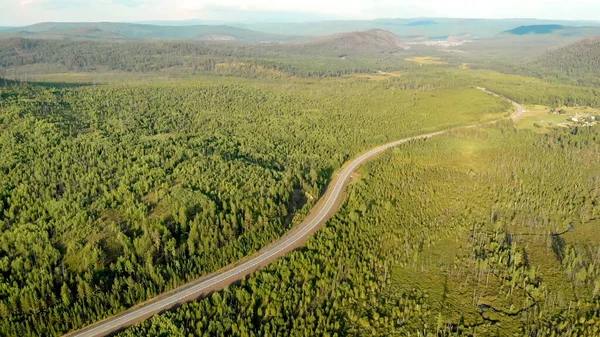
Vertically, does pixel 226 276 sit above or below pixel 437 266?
above

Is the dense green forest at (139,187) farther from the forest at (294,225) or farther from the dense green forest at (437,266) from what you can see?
the dense green forest at (437,266)

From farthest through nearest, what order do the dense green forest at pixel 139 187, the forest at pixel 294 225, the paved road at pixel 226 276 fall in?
the dense green forest at pixel 139 187, the forest at pixel 294 225, the paved road at pixel 226 276

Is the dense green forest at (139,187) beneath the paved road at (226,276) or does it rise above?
above

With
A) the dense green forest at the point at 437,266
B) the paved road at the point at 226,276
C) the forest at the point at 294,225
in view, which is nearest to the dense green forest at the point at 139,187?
the forest at the point at 294,225

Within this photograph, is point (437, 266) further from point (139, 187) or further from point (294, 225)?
point (139, 187)

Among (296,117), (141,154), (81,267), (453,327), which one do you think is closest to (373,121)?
(296,117)

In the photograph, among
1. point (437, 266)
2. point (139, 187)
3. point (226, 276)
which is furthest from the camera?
point (139, 187)

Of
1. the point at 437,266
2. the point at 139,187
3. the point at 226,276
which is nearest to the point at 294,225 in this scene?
the point at 226,276
